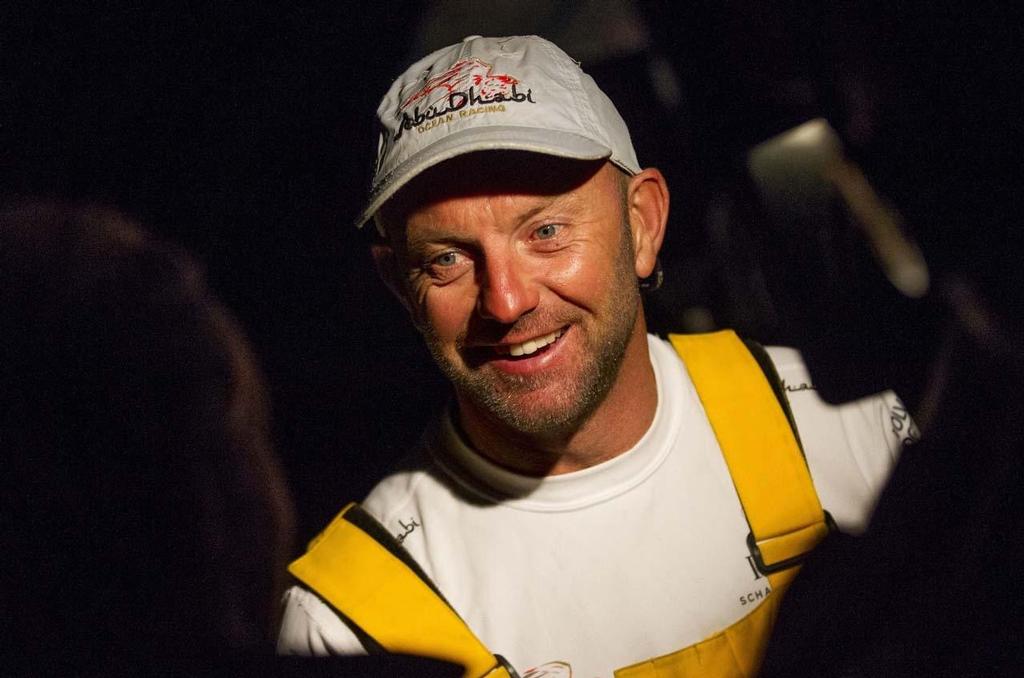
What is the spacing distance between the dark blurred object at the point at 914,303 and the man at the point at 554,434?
10 centimetres

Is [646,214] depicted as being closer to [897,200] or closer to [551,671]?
[897,200]

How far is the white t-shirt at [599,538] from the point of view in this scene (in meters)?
1.15

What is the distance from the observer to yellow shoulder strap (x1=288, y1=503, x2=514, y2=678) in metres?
1.07

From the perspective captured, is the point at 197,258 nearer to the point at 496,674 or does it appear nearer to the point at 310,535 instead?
the point at 310,535

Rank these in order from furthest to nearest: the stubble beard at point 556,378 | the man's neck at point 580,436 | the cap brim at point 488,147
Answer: the man's neck at point 580,436, the stubble beard at point 556,378, the cap brim at point 488,147

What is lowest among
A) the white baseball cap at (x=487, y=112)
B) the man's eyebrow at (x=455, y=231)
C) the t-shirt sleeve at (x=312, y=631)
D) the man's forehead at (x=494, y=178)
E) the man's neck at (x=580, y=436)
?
the t-shirt sleeve at (x=312, y=631)

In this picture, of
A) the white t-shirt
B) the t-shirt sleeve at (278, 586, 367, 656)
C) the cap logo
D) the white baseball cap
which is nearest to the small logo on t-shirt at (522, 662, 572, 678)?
the white t-shirt

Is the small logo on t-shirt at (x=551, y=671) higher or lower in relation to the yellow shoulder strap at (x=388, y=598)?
lower

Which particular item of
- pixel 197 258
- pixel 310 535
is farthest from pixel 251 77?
pixel 310 535

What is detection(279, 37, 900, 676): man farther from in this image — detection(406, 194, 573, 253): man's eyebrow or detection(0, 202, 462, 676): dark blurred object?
detection(0, 202, 462, 676): dark blurred object

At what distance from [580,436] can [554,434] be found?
5 cm

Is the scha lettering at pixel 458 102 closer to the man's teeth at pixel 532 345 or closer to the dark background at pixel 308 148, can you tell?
the dark background at pixel 308 148

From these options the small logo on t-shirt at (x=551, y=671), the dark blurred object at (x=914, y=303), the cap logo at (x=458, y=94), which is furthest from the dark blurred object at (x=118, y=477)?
the dark blurred object at (x=914, y=303)

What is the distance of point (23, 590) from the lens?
115 centimetres
